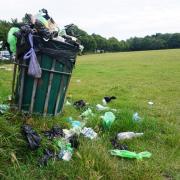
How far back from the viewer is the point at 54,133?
440cm

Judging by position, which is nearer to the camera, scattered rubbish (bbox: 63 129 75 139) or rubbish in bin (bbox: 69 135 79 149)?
rubbish in bin (bbox: 69 135 79 149)

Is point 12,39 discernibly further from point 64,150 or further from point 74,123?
point 64,150

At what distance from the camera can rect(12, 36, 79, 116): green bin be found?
509 cm

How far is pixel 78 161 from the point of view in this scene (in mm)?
3719

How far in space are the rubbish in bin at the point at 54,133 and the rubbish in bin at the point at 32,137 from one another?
294 mm

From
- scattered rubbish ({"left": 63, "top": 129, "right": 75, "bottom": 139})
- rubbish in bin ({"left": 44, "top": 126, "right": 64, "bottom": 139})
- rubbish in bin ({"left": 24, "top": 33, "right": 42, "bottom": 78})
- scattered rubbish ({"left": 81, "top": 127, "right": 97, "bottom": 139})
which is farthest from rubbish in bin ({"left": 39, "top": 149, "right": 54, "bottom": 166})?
rubbish in bin ({"left": 24, "top": 33, "right": 42, "bottom": 78})

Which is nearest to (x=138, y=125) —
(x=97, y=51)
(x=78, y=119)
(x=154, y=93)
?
(x=78, y=119)

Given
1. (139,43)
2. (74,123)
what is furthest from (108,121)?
(139,43)

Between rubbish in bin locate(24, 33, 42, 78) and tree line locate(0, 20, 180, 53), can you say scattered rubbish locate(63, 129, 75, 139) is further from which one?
tree line locate(0, 20, 180, 53)

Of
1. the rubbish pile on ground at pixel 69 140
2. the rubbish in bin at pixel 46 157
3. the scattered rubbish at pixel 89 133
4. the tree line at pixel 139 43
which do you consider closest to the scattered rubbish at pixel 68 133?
the rubbish pile on ground at pixel 69 140

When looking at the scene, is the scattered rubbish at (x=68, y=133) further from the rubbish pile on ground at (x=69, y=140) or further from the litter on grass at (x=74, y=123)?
the litter on grass at (x=74, y=123)

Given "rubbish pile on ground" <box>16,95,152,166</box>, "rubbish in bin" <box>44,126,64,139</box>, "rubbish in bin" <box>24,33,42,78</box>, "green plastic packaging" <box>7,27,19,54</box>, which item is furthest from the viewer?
"green plastic packaging" <box>7,27,19,54</box>

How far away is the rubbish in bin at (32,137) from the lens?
3749 mm

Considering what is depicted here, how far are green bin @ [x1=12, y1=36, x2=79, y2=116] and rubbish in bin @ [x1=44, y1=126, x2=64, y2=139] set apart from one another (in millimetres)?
753
